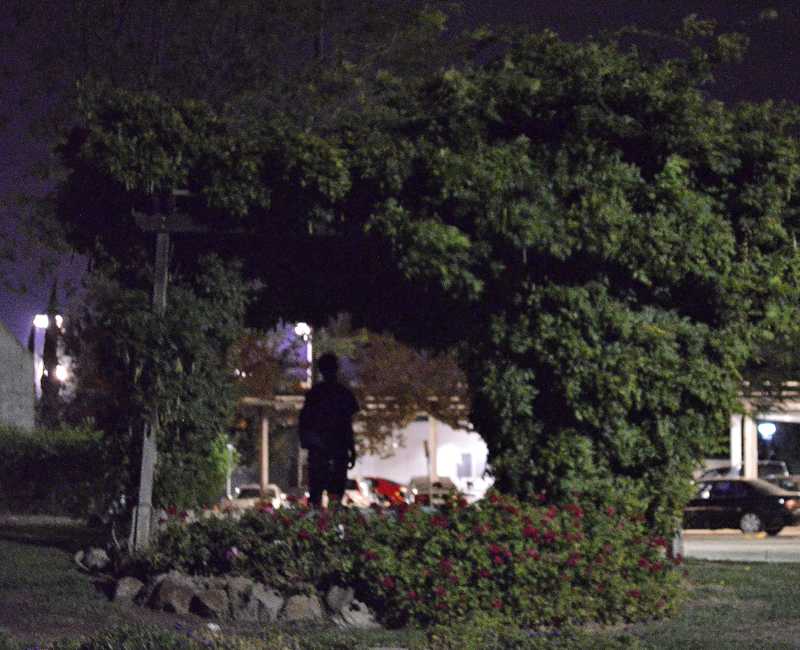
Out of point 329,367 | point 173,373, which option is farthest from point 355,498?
point 173,373

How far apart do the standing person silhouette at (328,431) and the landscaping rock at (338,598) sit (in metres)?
3.05

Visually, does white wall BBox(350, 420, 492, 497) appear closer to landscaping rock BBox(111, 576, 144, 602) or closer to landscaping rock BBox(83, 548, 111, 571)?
landscaping rock BBox(83, 548, 111, 571)

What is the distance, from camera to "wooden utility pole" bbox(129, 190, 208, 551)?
39.8 feet

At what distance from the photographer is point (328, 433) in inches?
544

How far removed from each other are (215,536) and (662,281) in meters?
4.27

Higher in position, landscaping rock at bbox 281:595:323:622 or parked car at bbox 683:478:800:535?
landscaping rock at bbox 281:595:323:622

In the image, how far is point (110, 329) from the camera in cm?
1223

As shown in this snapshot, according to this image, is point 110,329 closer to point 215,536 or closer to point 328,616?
point 215,536

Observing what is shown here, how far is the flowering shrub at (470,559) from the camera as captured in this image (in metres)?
10.3

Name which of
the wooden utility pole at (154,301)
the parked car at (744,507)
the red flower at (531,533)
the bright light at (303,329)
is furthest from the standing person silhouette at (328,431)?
the parked car at (744,507)

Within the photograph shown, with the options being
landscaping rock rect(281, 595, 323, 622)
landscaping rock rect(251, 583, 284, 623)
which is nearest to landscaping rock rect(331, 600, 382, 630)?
landscaping rock rect(281, 595, 323, 622)

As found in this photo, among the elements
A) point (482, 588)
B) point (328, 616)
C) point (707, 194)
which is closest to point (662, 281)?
point (707, 194)

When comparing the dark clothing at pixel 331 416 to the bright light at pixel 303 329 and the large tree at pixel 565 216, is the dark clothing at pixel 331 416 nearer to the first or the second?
the bright light at pixel 303 329

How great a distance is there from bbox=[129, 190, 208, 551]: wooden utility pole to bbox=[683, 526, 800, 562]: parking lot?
26.2ft
